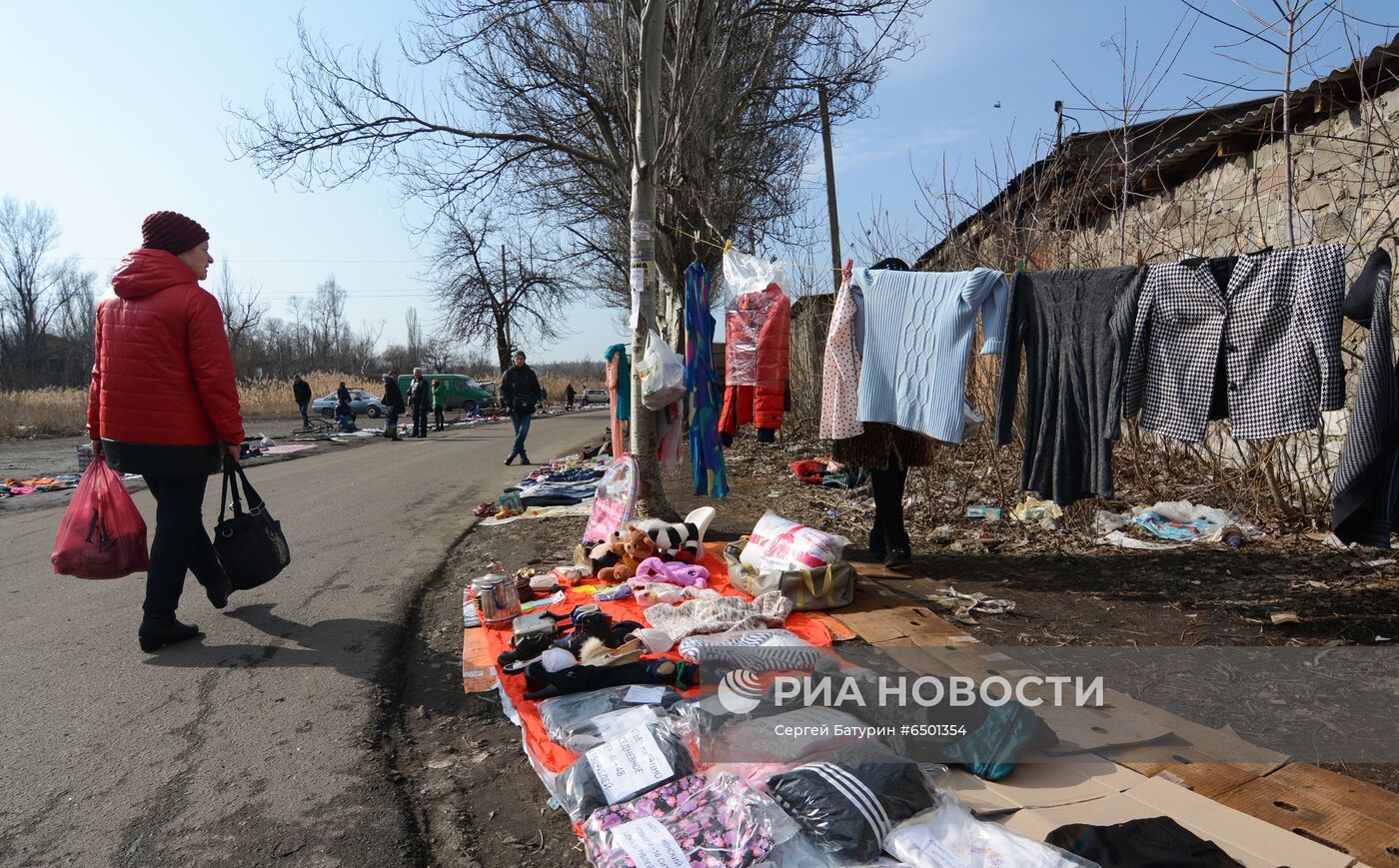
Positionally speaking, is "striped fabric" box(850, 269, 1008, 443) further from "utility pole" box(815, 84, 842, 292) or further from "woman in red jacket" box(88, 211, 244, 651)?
"utility pole" box(815, 84, 842, 292)

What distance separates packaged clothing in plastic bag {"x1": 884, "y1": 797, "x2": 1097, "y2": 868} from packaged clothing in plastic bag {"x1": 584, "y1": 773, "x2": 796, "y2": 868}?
305mm

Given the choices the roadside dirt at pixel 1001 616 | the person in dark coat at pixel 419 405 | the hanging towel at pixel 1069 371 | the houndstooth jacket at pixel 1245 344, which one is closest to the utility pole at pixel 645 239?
the roadside dirt at pixel 1001 616

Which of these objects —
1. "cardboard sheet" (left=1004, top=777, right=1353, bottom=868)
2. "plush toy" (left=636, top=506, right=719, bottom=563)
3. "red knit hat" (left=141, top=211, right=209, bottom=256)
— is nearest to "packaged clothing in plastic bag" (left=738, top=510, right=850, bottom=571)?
"plush toy" (left=636, top=506, right=719, bottom=563)

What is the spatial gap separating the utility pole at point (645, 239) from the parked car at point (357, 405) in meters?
24.5

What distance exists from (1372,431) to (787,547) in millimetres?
2733

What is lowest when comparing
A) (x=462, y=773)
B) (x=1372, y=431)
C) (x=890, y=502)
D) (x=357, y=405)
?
(x=462, y=773)

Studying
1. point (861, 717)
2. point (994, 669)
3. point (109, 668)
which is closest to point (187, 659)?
point (109, 668)

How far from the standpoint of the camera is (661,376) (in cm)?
575

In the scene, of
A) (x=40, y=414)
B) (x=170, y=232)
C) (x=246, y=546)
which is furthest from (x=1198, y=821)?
(x=40, y=414)

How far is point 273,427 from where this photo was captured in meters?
23.4

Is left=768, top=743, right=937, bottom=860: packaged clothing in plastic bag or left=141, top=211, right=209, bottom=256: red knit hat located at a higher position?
left=141, top=211, right=209, bottom=256: red knit hat

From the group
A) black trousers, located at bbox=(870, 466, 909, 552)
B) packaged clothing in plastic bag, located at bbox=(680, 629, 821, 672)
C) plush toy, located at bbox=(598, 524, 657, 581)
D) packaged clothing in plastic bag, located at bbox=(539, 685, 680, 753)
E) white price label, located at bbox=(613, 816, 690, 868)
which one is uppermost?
black trousers, located at bbox=(870, 466, 909, 552)

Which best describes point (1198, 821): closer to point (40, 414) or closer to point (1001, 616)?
point (1001, 616)

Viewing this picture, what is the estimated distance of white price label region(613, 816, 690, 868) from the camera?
6.29 feet
